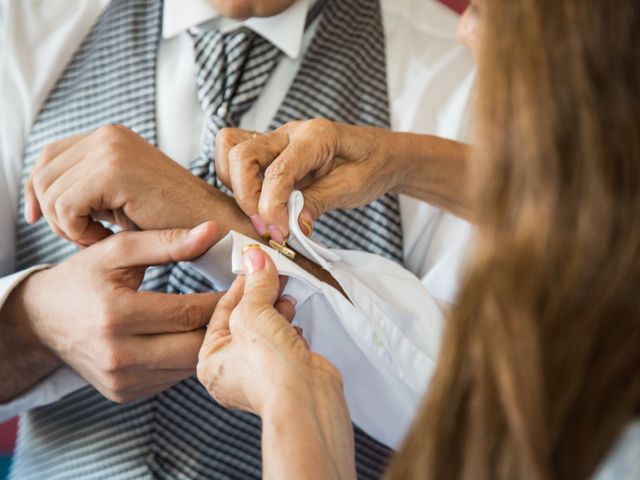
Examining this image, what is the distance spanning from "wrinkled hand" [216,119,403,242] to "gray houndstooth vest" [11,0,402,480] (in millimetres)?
137

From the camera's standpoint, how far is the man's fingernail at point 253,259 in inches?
34.8

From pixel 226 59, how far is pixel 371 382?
0.50 m

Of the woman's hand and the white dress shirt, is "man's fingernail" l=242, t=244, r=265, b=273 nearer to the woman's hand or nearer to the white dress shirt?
the woman's hand

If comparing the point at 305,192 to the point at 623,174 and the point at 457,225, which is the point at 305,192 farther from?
the point at 623,174

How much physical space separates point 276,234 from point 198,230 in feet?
0.29

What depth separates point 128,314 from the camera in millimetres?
998

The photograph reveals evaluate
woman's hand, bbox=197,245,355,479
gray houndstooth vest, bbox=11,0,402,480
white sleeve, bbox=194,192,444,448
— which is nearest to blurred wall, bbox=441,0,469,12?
gray houndstooth vest, bbox=11,0,402,480

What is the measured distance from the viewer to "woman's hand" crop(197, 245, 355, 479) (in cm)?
73

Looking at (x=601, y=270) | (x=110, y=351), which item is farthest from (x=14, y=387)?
(x=601, y=270)

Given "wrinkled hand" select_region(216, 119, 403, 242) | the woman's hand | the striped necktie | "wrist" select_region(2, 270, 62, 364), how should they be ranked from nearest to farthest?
the woman's hand < "wrinkled hand" select_region(216, 119, 403, 242) < "wrist" select_region(2, 270, 62, 364) < the striped necktie

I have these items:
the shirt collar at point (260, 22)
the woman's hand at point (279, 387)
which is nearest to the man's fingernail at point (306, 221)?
the woman's hand at point (279, 387)

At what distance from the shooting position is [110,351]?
101 cm

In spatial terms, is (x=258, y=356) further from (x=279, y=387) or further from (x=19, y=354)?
(x=19, y=354)

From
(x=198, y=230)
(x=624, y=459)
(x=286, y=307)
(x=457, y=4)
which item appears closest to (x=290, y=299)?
(x=286, y=307)
